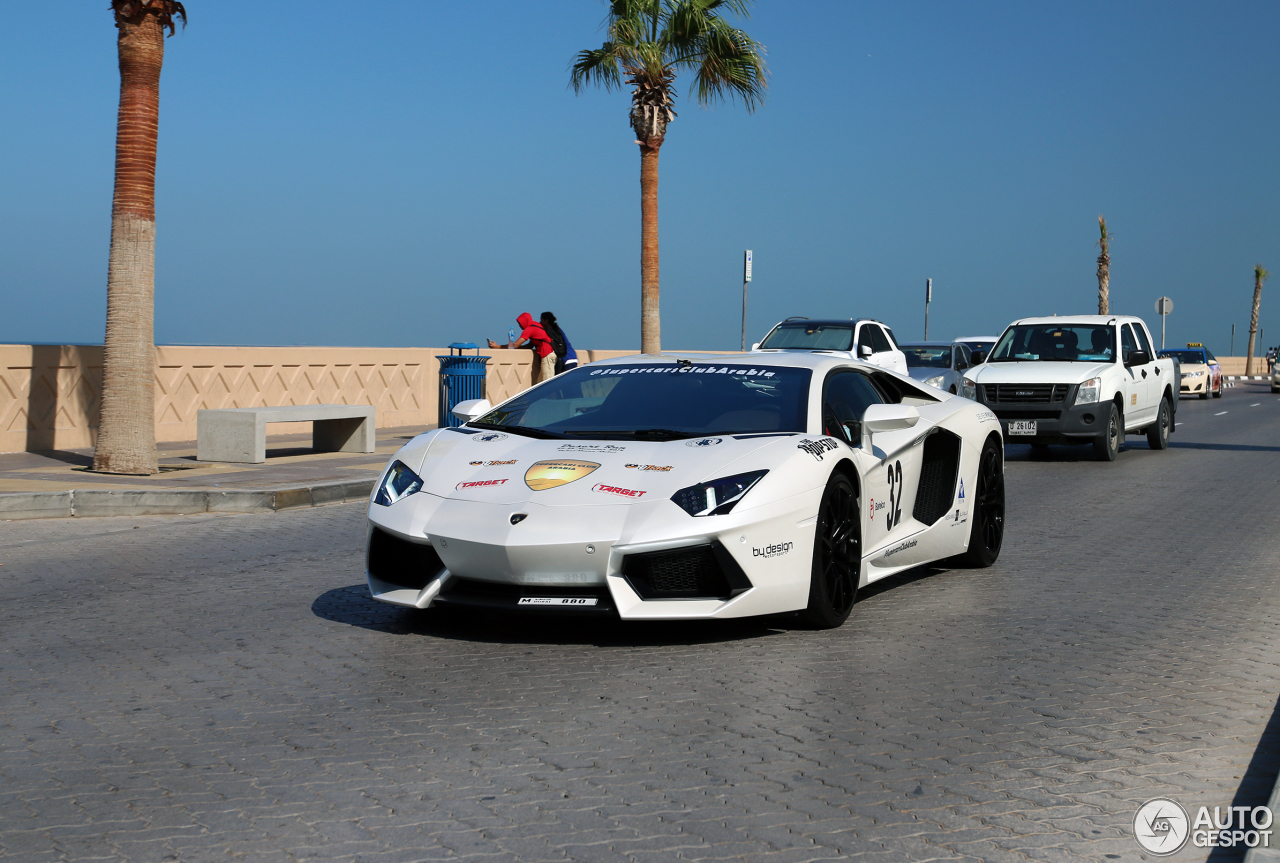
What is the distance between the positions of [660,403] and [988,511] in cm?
280

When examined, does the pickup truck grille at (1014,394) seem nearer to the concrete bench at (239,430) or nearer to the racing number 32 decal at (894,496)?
the concrete bench at (239,430)

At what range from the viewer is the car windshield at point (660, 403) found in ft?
22.1

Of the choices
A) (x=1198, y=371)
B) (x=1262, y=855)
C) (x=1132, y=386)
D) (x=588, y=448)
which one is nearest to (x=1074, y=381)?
(x=1132, y=386)

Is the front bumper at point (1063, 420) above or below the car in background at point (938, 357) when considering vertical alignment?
below

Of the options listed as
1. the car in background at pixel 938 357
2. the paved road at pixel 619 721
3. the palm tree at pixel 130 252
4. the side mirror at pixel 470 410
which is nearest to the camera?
the paved road at pixel 619 721

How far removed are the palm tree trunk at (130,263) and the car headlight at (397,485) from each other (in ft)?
25.4

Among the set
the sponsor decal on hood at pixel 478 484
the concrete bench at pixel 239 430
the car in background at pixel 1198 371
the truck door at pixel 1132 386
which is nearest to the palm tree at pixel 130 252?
the concrete bench at pixel 239 430

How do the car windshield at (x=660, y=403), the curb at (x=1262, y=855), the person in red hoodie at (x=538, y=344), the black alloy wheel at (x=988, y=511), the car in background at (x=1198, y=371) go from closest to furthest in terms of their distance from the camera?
the curb at (x=1262, y=855)
the car windshield at (x=660, y=403)
the black alloy wheel at (x=988, y=511)
the person in red hoodie at (x=538, y=344)
the car in background at (x=1198, y=371)

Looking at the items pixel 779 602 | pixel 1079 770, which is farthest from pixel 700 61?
pixel 1079 770

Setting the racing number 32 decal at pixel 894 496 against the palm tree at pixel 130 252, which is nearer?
the racing number 32 decal at pixel 894 496

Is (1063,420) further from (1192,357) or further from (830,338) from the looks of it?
(1192,357)

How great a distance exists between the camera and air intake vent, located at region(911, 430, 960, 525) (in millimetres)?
7781

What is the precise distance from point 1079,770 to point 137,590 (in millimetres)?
5458

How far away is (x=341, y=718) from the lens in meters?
4.93
